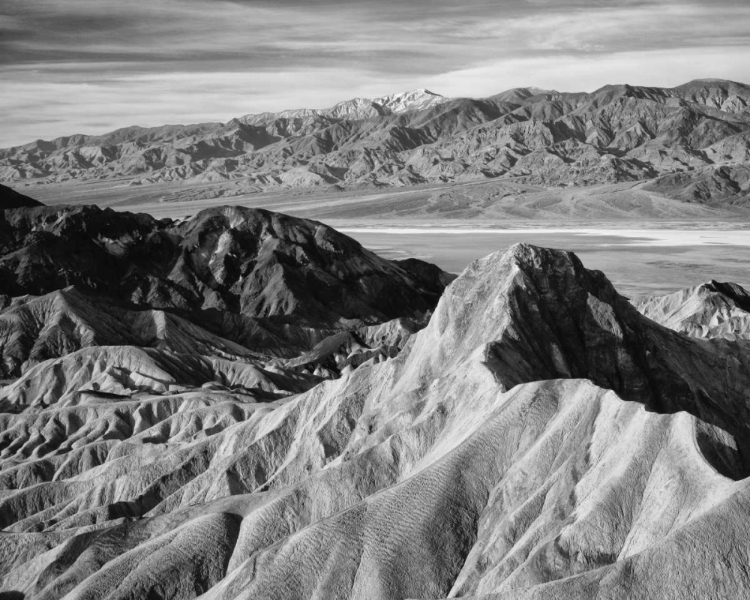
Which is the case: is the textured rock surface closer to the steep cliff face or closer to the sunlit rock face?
the sunlit rock face

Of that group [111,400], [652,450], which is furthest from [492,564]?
[111,400]

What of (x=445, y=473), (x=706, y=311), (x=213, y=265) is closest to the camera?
(x=445, y=473)

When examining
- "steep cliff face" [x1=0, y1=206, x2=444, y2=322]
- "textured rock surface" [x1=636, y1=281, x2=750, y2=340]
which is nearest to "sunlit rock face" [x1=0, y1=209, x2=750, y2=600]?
"textured rock surface" [x1=636, y1=281, x2=750, y2=340]

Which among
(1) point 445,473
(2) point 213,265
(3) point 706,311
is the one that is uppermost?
(1) point 445,473

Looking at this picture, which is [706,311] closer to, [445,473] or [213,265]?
[445,473]

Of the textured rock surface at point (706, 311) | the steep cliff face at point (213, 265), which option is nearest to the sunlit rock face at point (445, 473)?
the textured rock surface at point (706, 311)

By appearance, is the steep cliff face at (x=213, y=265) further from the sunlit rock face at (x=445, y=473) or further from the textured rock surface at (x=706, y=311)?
the sunlit rock face at (x=445, y=473)

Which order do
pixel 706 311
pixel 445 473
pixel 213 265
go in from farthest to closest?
1. pixel 213 265
2. pixel 706 311
3. pixel 445 473

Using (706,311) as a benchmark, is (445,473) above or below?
above

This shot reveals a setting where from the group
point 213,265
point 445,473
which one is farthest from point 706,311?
point 213,265
